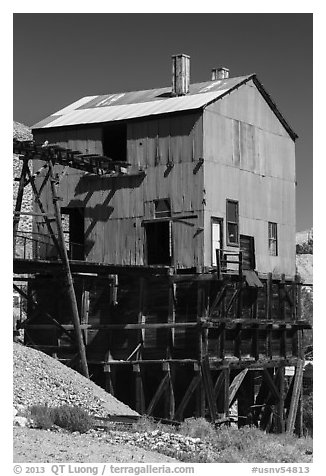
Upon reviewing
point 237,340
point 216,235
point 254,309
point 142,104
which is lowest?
point 237,340

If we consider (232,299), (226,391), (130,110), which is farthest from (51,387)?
(130,110)

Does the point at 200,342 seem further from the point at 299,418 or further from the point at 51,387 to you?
the point at 299,418

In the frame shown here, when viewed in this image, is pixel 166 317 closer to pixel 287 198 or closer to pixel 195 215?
pixel 195 215

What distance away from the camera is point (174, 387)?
37.4m

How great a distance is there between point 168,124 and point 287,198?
678 cm

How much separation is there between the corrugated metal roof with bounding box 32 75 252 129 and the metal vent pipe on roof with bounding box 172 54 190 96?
12.8 inches

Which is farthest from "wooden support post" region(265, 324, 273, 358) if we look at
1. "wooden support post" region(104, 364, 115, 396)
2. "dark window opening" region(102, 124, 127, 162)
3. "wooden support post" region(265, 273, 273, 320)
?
"dark window opening" region(102, 124, 127, 162)

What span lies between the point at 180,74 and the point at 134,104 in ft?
6.95

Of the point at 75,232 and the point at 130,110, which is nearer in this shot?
the point at 130,110

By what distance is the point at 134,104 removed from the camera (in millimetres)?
39469

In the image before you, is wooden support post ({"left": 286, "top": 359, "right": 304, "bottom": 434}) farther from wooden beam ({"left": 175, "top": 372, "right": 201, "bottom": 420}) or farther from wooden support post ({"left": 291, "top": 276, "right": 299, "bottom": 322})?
wooden beam ({"left": 175, "top": 372, "right": 201, "bottom": 420})

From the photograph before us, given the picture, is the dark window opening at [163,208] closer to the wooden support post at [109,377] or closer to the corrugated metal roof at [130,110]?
the corrugated metal roof at [130,110]
